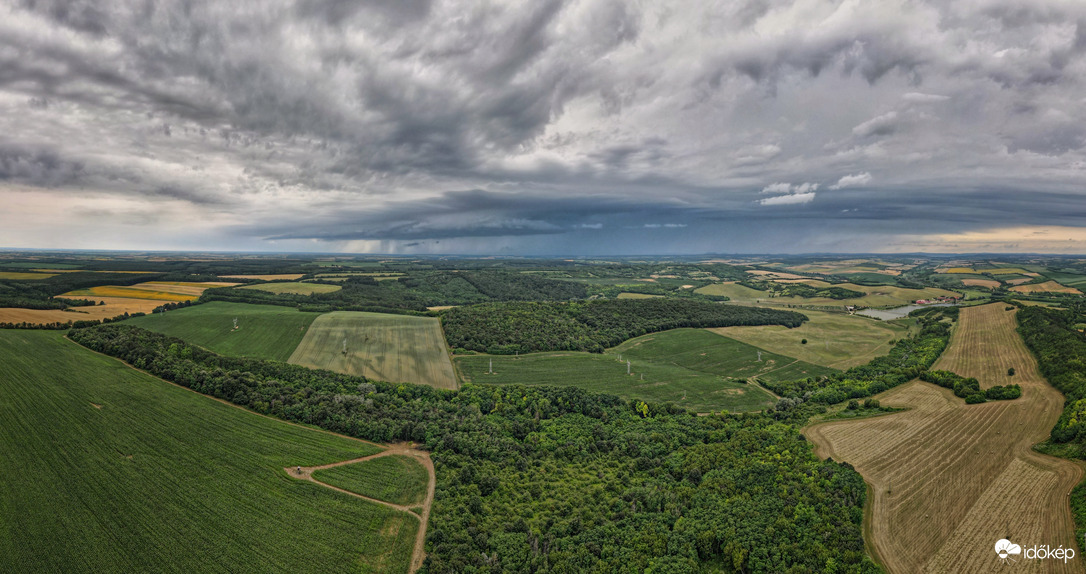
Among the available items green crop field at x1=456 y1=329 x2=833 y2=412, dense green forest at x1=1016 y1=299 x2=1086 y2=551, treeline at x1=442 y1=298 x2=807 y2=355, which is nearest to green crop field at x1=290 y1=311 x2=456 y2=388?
green crop field at x1=456 y1=329 x2=833 y2=412

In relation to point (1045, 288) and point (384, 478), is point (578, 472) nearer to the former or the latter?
point (384, 478)

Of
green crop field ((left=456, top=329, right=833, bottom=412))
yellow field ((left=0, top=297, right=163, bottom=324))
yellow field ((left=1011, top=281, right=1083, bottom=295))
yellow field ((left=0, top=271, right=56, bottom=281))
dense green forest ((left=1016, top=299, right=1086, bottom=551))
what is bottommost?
green crop field ((left=456, top=329, right=833, bottom=412))

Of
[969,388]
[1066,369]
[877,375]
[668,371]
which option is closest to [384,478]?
[668,371]

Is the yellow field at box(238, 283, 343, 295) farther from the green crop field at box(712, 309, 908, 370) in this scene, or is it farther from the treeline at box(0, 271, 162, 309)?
the green crop field at box(712, 309, 908, 370)

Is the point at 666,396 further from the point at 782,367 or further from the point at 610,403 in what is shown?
the point at 782,367

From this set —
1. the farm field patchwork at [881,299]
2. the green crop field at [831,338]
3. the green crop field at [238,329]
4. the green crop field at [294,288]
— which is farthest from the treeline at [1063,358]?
the green crop field at [294,288]

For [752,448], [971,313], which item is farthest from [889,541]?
[971,313]
